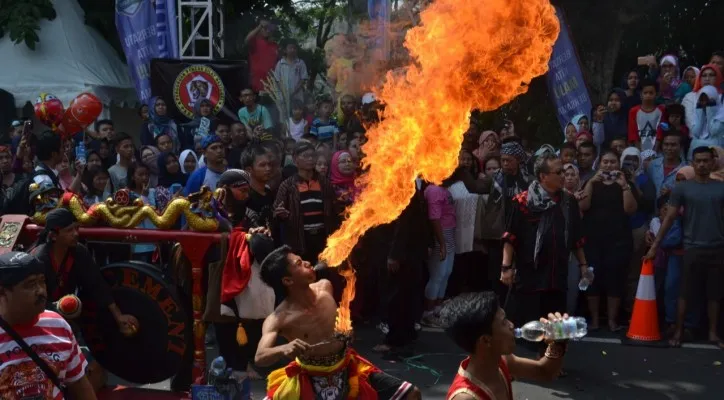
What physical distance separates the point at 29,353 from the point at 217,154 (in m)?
4.79

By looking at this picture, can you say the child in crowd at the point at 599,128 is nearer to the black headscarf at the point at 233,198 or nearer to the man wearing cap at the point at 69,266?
the black headscarf at the point at 233,198

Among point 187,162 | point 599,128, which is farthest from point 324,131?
point 599,128

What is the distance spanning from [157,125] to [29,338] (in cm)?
796

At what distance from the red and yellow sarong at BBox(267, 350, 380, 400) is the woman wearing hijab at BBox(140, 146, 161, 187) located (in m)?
5.43

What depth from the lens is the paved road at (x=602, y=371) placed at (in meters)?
6.80

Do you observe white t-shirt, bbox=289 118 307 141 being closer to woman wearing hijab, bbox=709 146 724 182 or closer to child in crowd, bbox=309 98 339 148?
child in crowd, bbox=309 98 339 148

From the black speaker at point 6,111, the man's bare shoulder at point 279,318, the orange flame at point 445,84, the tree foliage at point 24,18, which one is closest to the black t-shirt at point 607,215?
the orange flame at point 445,84

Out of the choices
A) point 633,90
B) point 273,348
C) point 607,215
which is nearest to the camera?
point 273,348

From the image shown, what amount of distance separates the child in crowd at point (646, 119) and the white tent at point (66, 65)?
8.53 metres

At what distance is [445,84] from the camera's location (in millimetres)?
6438

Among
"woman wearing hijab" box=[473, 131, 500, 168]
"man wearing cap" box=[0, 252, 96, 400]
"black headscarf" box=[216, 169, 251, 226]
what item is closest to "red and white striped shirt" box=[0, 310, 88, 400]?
"man wearing cap" box=[0, 252, 96, 400]

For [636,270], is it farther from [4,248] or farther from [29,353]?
[29,353]

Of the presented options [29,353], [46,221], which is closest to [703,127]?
[46,221]

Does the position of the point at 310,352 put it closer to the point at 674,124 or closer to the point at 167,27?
the point at 674,124
